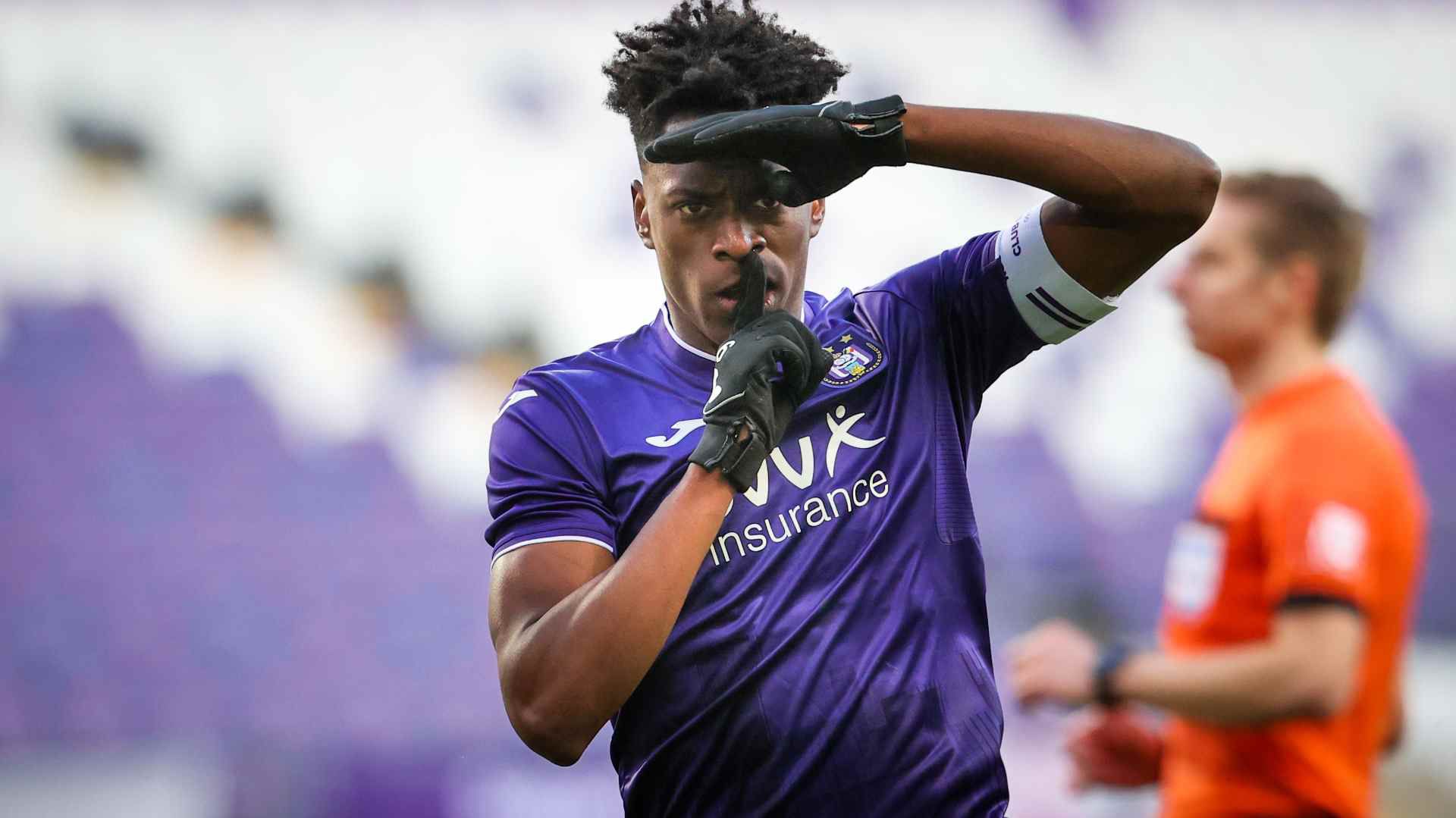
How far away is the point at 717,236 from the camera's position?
6.48ft

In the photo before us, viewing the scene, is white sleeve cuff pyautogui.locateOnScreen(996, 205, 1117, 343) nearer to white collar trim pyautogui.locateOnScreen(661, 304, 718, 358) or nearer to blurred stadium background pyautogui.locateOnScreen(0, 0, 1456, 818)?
white collar trim pyautogui.locateOnScreen(661, 304, 718, 358)

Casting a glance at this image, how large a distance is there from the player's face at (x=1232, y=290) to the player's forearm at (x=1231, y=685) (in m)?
0.63

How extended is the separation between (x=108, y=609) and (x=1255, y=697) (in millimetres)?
3325

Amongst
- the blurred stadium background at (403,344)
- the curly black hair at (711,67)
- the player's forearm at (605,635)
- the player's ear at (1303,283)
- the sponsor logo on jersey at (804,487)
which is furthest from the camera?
the blurred stadium background at (403,344)

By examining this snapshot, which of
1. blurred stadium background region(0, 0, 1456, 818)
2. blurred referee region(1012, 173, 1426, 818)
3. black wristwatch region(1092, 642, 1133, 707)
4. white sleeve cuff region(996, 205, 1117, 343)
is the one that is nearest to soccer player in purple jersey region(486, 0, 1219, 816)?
white sleeve cuff region(996, 205, 1117, 343)

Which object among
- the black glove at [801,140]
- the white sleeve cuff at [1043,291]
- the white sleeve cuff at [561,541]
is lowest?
the white sleeve cuff at [561,541]

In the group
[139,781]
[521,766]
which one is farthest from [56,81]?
[521,766]

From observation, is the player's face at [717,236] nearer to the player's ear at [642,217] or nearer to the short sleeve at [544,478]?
the player's ear at [642,217]

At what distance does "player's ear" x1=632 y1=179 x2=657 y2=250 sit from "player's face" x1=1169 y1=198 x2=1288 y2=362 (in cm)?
106

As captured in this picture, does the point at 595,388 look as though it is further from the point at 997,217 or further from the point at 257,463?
the point at 997,217

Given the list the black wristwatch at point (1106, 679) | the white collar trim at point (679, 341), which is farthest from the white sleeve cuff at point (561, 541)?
the black wristwatch at point (1106, 679)

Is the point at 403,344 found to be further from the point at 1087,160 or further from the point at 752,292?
the point at 1087,160

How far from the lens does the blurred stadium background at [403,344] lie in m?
4.09

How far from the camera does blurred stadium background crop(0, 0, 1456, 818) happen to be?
4.09 metres
